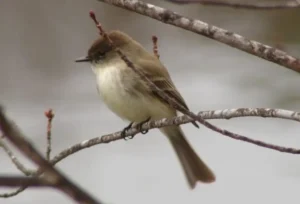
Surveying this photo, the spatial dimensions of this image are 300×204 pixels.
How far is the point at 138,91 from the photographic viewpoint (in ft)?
13.3

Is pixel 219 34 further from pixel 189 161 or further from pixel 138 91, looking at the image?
pixel 189 161

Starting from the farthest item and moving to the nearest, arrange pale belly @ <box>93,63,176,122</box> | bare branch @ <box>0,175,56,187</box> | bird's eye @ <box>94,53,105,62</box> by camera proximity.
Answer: bird's eye @ <box>94,53,105,62</box> → pale belly @ <box>93,63,176,122</box> → bare branch @ <box>0,175,56,187</box>

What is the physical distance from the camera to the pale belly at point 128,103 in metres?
4.01

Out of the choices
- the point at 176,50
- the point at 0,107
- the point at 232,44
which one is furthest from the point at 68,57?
the point at 0,107

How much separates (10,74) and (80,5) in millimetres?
1125

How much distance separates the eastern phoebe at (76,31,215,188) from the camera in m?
4.03

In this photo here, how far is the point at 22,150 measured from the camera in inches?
37.1

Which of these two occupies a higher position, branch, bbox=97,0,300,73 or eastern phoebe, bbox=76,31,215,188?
eastern phoebe, bbox=76,31,215,188

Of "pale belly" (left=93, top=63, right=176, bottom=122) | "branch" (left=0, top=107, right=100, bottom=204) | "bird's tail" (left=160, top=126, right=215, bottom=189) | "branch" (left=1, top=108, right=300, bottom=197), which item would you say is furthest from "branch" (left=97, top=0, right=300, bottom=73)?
"bird's tail" (left=160, top=126, right=215, bottom=189)

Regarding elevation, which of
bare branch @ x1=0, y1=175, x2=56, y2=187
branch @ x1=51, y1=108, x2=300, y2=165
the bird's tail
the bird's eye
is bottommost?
bare branch @ x1=0, y1=175, x2=56, y2=187

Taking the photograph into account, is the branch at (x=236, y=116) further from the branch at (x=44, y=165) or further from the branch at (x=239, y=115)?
the branch at (x=44, y=165)

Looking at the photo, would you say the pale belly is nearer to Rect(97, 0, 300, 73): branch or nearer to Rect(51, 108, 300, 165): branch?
Rect(51, 108, 300, 165): branch

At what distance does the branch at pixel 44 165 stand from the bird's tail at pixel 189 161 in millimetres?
3477

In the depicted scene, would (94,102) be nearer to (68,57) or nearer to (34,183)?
(68,57)
